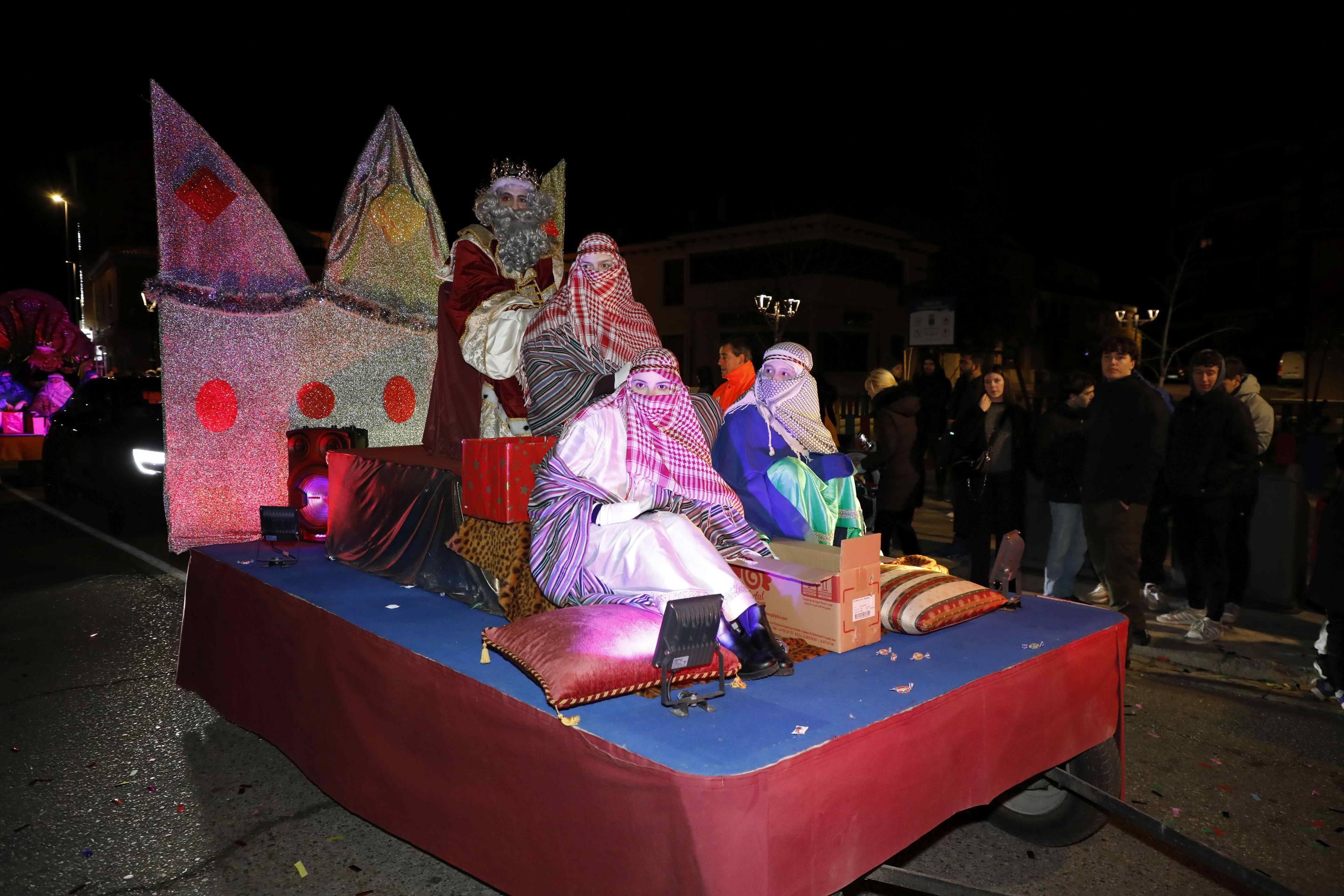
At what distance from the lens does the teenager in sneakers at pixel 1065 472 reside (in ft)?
19.4

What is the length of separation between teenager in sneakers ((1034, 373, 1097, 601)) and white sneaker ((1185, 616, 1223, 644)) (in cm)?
76

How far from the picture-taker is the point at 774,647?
8.82 feet

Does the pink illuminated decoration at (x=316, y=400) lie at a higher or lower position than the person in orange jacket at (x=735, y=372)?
lower

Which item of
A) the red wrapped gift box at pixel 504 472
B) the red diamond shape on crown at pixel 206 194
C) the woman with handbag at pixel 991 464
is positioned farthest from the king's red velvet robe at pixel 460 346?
the woman with handbag at pixel 991 464

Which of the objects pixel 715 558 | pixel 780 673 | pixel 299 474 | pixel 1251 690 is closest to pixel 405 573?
pixel 299 474

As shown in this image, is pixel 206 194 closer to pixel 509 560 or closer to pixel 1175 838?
pixel 509 560

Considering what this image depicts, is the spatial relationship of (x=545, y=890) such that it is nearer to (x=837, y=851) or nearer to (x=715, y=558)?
(x=837, y=851)

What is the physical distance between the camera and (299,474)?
4.99 m

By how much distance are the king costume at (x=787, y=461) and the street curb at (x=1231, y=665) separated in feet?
8.08

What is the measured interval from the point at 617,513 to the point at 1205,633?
4614 mm

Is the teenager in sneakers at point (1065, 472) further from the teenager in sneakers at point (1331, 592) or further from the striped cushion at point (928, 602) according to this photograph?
the striped cushion at point (928, 602)

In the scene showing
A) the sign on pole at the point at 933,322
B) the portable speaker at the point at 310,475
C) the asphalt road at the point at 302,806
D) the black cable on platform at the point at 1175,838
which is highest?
the sign on pole at the point at 933,322

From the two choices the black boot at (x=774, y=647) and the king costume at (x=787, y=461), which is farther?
the king costume at (x=787, y=461)

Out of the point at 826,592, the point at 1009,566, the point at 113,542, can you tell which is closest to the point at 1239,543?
the point at 1009,566
